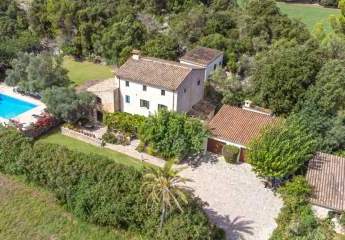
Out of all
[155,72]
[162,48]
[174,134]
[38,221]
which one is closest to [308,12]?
[162,48]

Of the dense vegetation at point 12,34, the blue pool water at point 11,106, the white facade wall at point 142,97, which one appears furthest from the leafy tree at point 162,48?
the dense vegetation at point 12,34

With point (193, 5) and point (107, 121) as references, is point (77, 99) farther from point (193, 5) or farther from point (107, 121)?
point (193, 5)

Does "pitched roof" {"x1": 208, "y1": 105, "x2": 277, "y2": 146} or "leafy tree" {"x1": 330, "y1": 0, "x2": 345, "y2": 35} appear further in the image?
"leafy tree" {"x1": 330, "y1": 0, "x2": 345, "y2": 35}

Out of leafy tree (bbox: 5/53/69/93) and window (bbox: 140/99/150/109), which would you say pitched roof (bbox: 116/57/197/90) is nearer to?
window (bbox: 140/99/150/109)

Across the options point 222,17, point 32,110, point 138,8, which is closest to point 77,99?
point 32,110

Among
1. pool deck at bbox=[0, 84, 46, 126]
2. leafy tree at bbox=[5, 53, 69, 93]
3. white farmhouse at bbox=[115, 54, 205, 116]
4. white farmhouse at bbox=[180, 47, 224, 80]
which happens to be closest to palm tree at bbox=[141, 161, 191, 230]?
white farmhouse at bbox=[115, 54, 205, 116]

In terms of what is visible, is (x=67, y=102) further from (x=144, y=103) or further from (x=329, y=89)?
(x=329, y=89)

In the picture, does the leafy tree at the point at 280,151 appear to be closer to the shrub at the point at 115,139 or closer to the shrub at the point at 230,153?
the shrub at the point at 230,153
